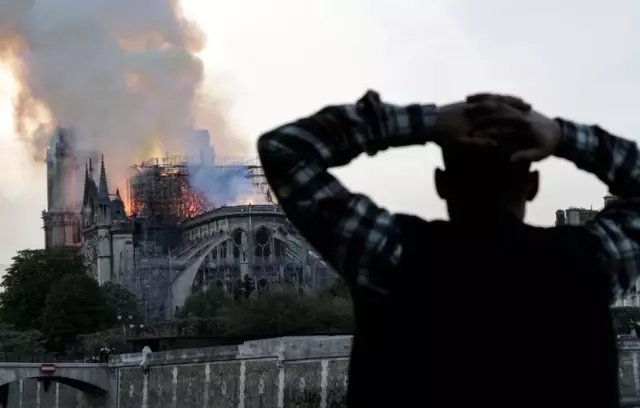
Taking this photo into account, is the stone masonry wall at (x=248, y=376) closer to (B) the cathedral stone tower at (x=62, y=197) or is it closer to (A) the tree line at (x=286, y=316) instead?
(A) the tree line at (x=286, y=316)

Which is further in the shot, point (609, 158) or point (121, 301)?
point (121, 301)

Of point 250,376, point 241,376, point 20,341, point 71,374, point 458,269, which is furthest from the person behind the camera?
point 20,341

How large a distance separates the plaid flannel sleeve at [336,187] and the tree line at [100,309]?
187 feet

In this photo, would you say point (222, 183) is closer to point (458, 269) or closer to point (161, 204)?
point (161, 204)

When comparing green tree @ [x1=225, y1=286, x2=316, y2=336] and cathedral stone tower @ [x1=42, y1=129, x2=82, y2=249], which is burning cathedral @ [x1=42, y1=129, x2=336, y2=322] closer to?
cathedral stone tower @ [x1=42, y1=129, x2=82, y2=249]

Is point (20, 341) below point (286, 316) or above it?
below

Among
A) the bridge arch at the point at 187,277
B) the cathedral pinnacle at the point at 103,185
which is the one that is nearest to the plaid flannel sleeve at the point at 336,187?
the bridge arch at the point at 187,277

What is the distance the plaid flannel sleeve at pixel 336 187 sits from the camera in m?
3.16

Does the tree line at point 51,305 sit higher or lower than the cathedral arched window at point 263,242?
lower

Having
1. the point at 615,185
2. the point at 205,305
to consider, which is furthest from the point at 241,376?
the point at 615,185

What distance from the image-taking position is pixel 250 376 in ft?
157

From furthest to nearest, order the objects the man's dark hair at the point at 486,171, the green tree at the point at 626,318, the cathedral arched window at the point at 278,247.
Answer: the cathedral arched window at the point at 278,247 < the green tree at the point at 626,318 < the man's dark hair at the point at 486,171

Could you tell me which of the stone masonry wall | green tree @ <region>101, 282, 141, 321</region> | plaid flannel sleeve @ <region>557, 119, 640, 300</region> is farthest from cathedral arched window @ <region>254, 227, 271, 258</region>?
plaid flannel sleeve @ <region>557, 119, 640, 300</region>

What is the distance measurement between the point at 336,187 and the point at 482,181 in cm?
35
